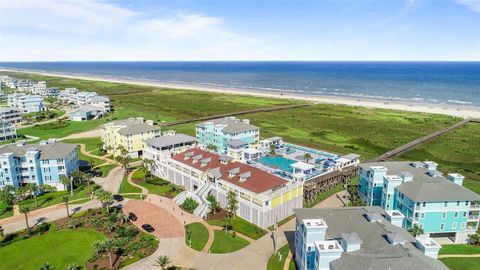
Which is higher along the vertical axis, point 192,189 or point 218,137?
point 218,137

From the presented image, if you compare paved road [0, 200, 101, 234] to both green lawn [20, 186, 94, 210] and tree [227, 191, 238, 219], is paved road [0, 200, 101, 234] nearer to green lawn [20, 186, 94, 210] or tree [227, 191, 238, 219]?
green lawn [20, 186, 94, 210]

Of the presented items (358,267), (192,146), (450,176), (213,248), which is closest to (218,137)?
(192,146)

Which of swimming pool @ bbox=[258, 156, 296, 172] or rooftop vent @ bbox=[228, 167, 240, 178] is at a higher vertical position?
rooftop vent @ bbox=[228, 167, 240, 178]

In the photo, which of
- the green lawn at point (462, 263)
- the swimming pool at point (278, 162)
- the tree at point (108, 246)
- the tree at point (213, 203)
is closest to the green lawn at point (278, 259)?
the tree at point (213, 203)

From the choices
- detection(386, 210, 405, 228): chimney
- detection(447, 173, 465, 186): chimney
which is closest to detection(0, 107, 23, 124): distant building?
detection(386, 210, 405, 228): chimney

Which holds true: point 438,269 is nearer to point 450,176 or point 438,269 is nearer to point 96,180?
point 450,176

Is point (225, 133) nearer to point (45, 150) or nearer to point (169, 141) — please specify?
point (169, 141)

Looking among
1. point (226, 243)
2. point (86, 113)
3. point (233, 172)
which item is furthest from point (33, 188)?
point (86, 113)
